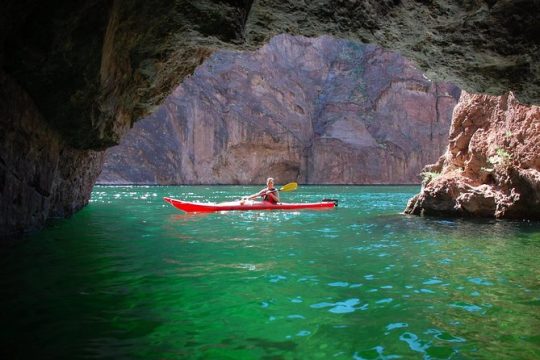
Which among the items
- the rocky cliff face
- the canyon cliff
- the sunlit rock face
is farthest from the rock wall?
the sunlit rock face

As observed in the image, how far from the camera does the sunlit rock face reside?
62844 millimetres

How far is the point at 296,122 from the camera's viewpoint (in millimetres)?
69312

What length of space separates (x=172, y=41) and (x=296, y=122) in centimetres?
6252

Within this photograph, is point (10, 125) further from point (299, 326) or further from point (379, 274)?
point (379, 274)

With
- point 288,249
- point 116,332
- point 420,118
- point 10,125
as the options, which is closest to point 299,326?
point 116,332

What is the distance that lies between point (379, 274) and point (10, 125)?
5.61 metres

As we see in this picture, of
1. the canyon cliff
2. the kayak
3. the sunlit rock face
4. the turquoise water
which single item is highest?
the sunlit rock face

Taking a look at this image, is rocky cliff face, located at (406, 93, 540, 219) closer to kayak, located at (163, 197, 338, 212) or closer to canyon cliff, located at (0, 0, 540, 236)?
kayak, located at (163, 197, 338, 212)

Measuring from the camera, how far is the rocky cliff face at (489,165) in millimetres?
12672

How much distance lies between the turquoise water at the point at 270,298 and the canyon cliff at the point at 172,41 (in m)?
2.24

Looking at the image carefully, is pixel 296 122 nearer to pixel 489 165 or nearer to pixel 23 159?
pixel 489 165

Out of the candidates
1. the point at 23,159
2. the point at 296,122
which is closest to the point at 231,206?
the point at 23,159

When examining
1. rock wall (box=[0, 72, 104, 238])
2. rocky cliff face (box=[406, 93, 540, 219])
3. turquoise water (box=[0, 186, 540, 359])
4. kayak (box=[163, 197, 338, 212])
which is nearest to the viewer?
turquoise water (box=[0, 186, 540, 359])

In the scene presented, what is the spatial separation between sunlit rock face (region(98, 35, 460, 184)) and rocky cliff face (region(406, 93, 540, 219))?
4902cm
